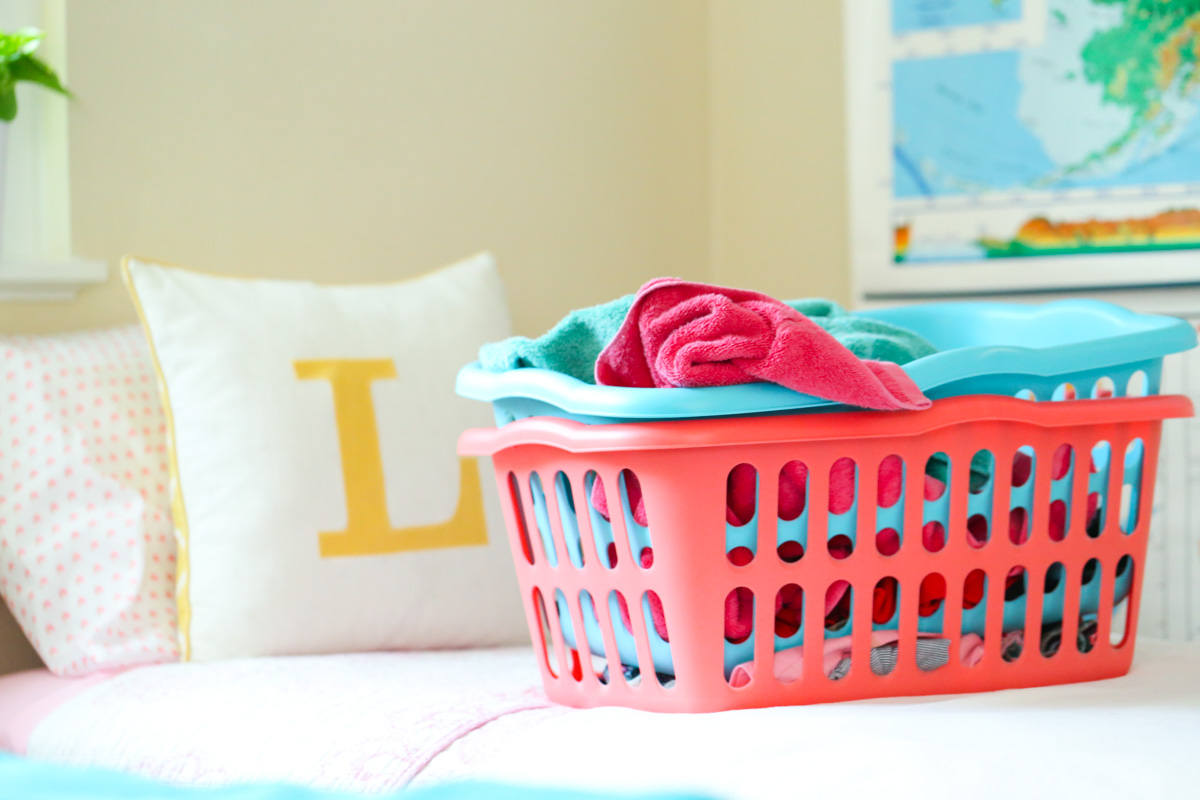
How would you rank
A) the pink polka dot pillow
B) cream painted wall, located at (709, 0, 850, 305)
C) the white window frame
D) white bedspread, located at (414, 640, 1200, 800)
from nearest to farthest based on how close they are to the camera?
1. white bedspread, located at (414, 640, 1200, 800)
2. the pink polka dot pillow
3. the white window frame
4. cream painted wall, located at (709, 0, 850, 305)

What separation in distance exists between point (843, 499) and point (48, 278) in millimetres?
765

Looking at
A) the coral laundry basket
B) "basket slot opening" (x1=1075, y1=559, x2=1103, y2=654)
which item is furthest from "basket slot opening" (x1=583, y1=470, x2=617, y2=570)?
"basket slot opening" (x1=1075, y1=559, x2=1103, y2=654)

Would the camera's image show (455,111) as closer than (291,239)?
No

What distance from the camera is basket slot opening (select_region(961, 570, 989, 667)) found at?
74cm

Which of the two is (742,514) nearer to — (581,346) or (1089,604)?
(581,346)

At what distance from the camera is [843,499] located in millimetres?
687

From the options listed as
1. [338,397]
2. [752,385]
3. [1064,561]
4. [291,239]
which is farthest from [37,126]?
[1064,561]

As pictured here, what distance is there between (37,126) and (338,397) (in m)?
0.41

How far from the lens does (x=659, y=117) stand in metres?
1.68

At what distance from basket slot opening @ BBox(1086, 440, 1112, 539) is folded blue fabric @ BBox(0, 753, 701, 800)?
1.67ft

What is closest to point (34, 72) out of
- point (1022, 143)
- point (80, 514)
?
point (80, 514)

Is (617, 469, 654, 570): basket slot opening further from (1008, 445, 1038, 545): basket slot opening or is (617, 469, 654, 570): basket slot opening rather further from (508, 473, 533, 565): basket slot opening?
(1008, 445, 1038, 545): basket slot opening

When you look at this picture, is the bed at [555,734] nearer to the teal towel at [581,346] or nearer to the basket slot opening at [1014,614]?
the basket slot opening at [1014,614]

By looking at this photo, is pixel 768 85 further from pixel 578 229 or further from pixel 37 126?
pixel 37 126
